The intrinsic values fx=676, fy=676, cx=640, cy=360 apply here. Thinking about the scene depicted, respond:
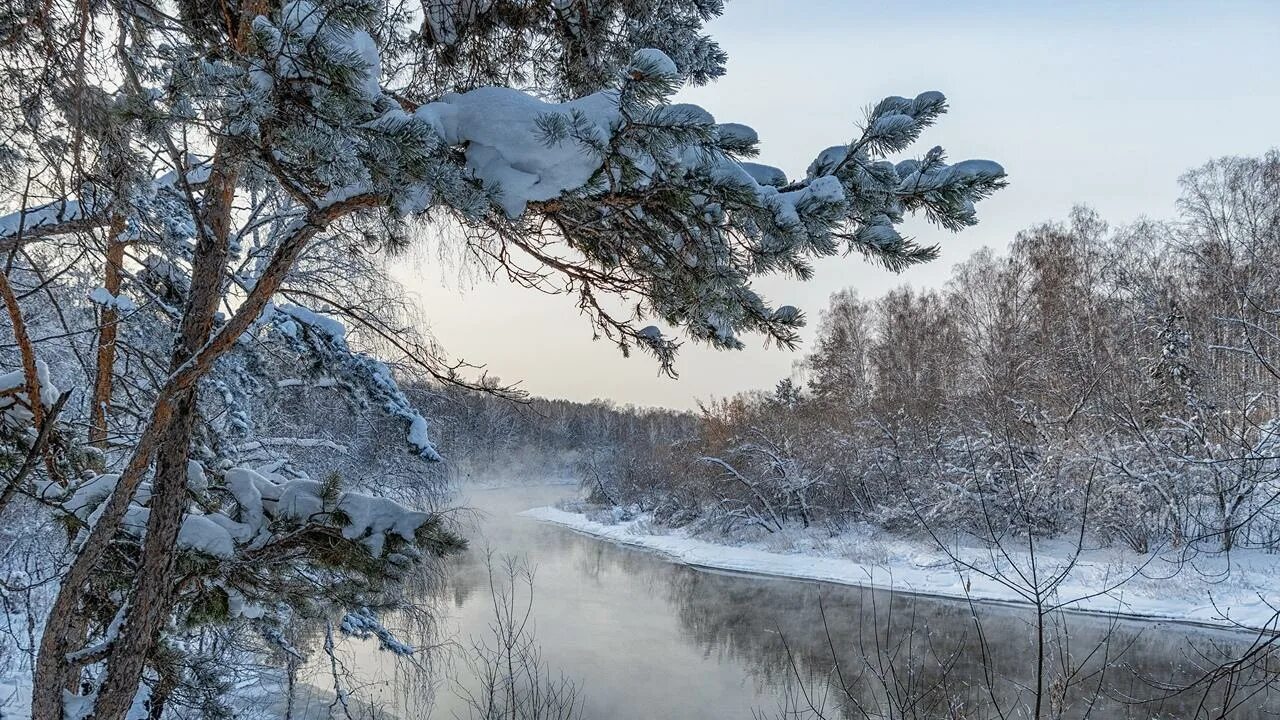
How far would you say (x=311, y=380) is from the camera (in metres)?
2.97

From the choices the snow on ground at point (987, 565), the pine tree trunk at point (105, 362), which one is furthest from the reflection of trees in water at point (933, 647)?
the pine tree trunk at point (105, 362)

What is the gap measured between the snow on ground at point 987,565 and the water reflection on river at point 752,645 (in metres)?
0.64

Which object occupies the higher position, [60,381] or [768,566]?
[60,381]

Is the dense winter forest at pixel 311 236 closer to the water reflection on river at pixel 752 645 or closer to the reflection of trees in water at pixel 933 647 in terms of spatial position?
the water reflection on river at pixel 752 645

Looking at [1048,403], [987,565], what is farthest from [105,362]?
[1048,403]

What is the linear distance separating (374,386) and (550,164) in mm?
1716

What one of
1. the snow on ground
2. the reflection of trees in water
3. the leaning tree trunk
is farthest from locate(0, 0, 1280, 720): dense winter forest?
the snow on ground

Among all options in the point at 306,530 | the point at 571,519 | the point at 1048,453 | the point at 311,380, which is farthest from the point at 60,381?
the point at 571,519

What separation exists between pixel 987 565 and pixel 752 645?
571 cm

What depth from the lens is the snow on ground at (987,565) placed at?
10758mm

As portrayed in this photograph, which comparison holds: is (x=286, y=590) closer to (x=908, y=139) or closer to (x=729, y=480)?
(x=908, y=139)

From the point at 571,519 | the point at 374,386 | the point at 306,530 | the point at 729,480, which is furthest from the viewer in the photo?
the point at 571,519

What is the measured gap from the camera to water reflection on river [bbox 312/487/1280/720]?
7.69 m

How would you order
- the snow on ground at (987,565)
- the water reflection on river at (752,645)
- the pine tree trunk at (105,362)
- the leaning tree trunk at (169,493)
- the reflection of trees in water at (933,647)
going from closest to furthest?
the leaning tree trunk at (169,493)
the pine tree trunk at (105,362)
the reflection of trees in water at (933,647)
the water reflection on river at (752,645)
the snow on ground at (987,565)
